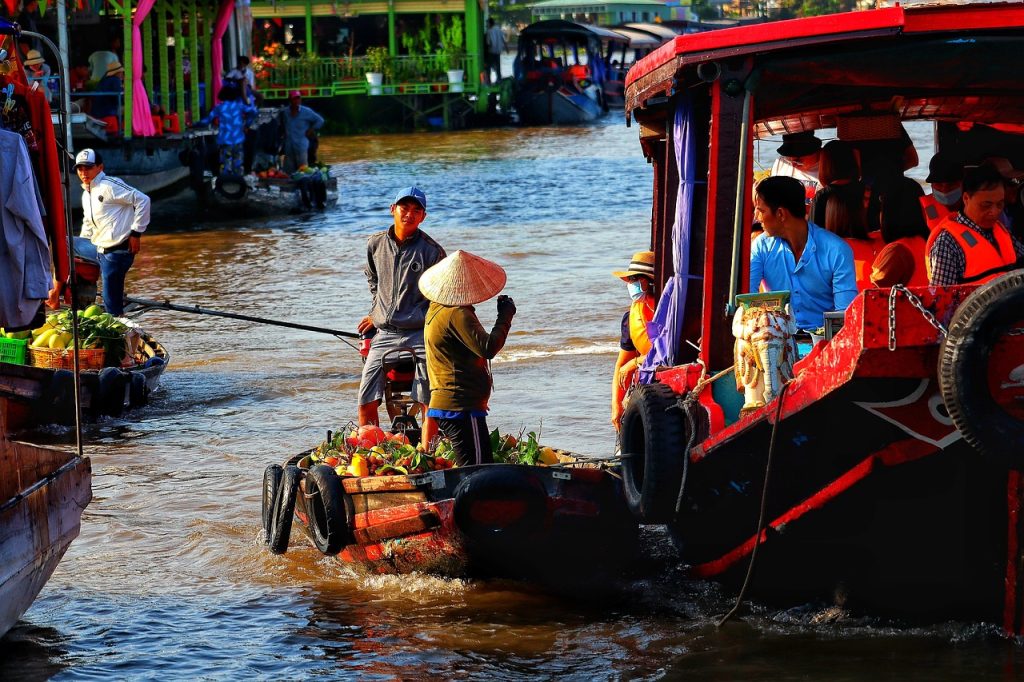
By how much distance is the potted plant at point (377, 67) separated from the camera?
139ft

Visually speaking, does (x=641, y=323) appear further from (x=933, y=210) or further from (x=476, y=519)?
(x=933, y=210)

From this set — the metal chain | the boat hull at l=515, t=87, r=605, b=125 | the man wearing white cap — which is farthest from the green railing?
the metal chain

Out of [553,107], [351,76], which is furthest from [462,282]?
[553,107]

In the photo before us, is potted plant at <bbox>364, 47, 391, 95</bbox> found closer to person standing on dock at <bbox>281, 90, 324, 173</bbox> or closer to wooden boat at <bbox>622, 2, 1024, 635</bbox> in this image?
person standing on dock at <bbox>281, 90, 324, 173</bbox>

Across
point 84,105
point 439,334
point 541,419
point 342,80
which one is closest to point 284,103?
point 342,80

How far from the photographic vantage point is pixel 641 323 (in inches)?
310

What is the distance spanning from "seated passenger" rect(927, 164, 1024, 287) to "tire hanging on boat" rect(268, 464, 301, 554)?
299cm

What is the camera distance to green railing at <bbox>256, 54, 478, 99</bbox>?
42375 mm

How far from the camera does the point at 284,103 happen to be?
4241cm

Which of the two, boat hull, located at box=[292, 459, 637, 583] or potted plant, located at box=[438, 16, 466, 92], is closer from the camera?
boat hull, located at box=[292, 459, 637, 583]

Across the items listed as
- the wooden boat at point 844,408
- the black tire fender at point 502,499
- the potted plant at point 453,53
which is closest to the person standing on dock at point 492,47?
the potted plant at point 453,53

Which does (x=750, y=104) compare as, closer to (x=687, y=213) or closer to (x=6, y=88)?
(x=687, y=213)

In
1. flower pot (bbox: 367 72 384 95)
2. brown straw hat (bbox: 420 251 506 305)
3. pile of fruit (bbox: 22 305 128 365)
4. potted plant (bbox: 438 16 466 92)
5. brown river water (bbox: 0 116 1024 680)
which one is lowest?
brown river water (bbox: 0 116 1024 680)

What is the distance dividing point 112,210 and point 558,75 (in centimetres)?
3555
